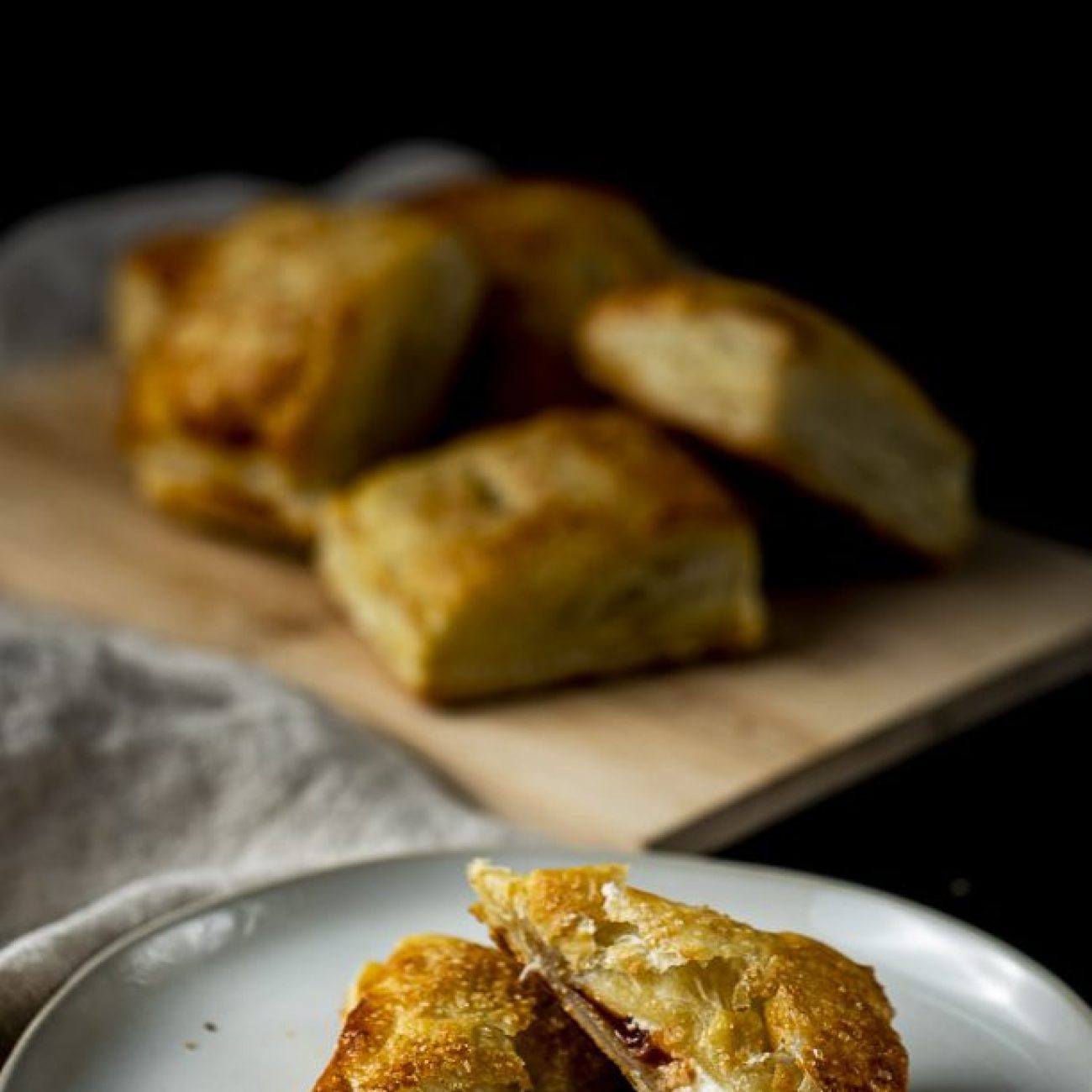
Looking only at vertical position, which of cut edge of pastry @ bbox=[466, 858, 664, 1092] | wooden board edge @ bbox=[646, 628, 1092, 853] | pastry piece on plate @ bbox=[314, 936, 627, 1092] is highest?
cut edge of pastry @ bbox=[466, 858, 664, 1092]

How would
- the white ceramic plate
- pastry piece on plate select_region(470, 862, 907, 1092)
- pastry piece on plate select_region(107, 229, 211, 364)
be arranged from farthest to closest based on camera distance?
1. pastry piece on plate select_region(107, 229, 211, 364)
2. the white ceramic plate
3. pastry piece on plate select_region(470, 862, 907, 1092)

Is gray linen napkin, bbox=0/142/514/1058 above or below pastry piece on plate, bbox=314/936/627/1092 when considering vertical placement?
below

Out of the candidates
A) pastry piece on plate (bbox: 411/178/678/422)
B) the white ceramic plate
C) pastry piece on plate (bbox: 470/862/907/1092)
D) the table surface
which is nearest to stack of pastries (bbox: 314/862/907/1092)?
pastry piece on plate (bbox: 470/862/907/1092)

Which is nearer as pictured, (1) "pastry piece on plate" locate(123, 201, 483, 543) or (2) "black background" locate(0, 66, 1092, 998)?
(2) "black background" locate(0, 66, 1092, 998)

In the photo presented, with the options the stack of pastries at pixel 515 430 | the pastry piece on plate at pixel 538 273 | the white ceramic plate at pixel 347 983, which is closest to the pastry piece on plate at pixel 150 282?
the stack of pastries at pixel 515 430

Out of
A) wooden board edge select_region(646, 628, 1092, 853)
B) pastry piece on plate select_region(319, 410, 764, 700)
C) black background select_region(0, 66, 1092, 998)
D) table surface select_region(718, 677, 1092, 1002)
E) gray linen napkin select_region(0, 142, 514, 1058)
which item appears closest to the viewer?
gray linen napkin select_region(0, 142, 514, 1058)

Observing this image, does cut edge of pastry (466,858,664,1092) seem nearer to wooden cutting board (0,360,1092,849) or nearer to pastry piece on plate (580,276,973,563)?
wooden cutting board (0,360,1092,849)

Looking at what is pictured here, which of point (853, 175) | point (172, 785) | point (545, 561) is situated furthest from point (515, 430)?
point (853, 175)

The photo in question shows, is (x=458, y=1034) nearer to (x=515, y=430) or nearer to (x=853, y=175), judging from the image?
(x=515, y=430)
